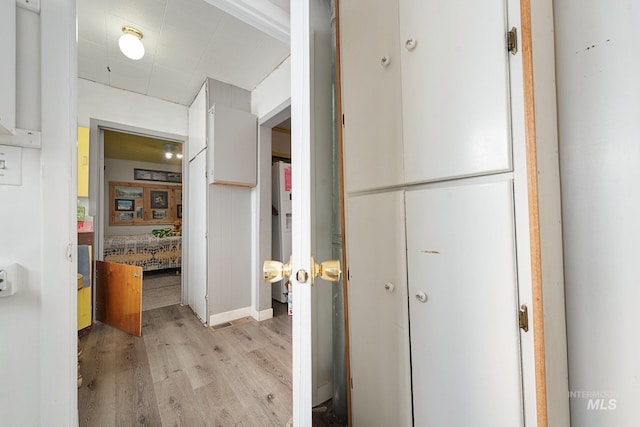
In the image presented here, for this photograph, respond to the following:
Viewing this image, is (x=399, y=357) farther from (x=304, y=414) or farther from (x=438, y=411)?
(x=304, y=414)

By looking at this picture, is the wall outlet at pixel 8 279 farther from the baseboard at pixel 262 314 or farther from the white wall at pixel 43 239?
the baseboard at pixel 262 314

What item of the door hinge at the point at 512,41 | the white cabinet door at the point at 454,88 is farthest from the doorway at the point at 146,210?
the door hinge at the point at 512,41

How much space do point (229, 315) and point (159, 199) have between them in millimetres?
4908

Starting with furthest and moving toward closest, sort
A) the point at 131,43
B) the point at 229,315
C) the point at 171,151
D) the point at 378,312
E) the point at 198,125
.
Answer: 1. the point at 171,151
2. the point at 198,125
3. the point at 229,315
4. the point at 131,43
5. the point at 378,312

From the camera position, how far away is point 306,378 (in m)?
0.60

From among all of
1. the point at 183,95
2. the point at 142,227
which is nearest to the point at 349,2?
the point at 183,95

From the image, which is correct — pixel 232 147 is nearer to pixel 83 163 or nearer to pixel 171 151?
pixel 83 163

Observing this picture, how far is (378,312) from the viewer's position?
98cm

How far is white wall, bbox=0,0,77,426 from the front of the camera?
2.82ft

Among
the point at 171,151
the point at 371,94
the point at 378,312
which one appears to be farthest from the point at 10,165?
the point at 171,151

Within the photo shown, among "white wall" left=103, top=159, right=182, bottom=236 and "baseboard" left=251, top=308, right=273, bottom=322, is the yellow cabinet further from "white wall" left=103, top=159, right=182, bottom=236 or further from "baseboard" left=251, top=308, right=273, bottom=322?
"white wall" left=103, top=159, right=182, bottom=236

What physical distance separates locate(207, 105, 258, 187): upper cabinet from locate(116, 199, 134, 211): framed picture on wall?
4.62 metres

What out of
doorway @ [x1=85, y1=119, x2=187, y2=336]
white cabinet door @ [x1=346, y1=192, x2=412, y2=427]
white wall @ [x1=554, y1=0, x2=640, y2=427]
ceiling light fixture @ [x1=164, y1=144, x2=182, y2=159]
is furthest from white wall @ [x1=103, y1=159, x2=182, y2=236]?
white wall @ [x1=554, y1=0, x2=640, y2=427]

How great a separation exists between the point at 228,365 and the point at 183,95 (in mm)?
2925
